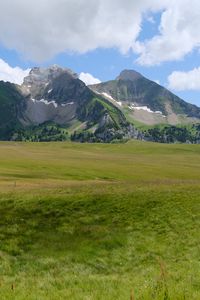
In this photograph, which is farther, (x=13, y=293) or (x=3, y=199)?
(x=3, y=199)

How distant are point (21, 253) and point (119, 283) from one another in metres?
13.5

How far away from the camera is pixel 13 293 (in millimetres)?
14359

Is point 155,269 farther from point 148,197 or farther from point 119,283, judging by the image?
point 148,197

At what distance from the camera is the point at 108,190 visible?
140ft

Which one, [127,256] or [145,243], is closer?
[127,256]

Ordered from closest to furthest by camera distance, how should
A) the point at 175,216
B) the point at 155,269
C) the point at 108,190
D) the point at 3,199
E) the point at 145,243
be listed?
the point at 155,269 < the point at 145,243 < the point at 175,216 < the point at 3,199 < the point at 108,190

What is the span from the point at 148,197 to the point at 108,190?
4776 millimetres

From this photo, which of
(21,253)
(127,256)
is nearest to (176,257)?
(127,256)

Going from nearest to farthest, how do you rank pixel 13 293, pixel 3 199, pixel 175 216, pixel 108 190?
pixel 13 293, pixel 175 216, pixel 3 199, pixel 108 190

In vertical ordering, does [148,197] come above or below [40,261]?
above

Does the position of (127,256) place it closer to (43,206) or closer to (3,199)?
(43,206)

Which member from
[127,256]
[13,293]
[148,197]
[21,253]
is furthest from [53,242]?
[13,293]

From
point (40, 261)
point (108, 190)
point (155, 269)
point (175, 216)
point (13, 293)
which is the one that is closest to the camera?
point (13, 293)

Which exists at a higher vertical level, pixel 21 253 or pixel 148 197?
pixel 148 197
